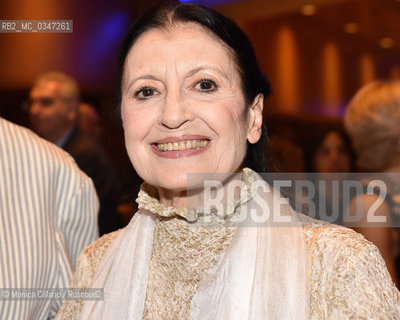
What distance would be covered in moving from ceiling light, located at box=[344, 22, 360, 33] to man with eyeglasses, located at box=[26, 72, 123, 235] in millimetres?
4149

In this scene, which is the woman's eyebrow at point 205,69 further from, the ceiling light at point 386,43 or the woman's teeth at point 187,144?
the ceiling light at point 386,43

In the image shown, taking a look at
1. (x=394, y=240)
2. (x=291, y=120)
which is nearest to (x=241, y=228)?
(x=394, y=240)

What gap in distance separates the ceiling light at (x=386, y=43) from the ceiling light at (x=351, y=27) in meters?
0.41

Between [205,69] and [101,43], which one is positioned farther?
[101,43]

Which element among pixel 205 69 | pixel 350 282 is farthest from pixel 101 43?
pixel 350 282

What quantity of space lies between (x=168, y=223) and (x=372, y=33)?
6.41m

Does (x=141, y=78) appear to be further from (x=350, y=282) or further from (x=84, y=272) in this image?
(x=350, y=282)

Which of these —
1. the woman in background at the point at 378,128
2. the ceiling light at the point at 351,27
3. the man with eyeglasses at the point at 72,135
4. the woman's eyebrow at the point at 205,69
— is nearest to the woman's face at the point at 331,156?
the woman in background at the point at 378,128

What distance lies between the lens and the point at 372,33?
7238mm

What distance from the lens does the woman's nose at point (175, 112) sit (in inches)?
55.1

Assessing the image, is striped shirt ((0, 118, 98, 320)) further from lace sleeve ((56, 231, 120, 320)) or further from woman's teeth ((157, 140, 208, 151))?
woman's teeth ((157, 140, 208, 151))

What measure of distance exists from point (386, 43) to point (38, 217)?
6572 millimetres

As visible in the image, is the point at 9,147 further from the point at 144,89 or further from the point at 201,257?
the point at 201,257

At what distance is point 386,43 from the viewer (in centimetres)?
736
